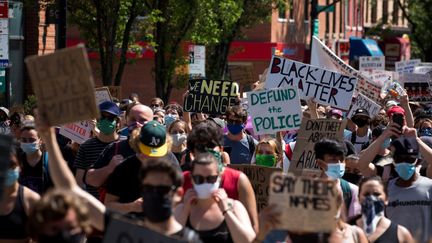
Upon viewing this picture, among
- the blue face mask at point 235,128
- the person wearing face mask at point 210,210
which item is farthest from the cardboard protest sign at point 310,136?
the person wearing face mask at point 210,210

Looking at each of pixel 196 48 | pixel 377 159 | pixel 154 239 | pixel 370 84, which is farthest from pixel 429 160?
pixel 196 48

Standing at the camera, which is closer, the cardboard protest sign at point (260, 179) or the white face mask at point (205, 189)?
the white face mask at point (205, 189)

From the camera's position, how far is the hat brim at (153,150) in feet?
27.5

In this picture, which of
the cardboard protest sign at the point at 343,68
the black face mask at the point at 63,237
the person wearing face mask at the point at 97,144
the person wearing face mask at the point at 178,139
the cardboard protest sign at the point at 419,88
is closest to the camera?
the black face mask at the point at 63,237

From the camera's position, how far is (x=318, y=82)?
15.0 meters

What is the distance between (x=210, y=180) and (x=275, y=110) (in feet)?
19.2

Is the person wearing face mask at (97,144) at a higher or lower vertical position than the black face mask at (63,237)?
lower

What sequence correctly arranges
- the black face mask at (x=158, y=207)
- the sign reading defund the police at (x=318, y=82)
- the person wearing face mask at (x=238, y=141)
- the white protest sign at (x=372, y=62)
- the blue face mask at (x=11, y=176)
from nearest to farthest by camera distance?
the black face mask at (x=158, y=207), the blue face mask at (x=11, y=176), the person wearing face mask at (x=238, y=141), the sign reading defund the police at (x=318, y=82), the white protest sign at (x=372, y=62)

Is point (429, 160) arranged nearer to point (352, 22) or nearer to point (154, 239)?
point (154, 239)

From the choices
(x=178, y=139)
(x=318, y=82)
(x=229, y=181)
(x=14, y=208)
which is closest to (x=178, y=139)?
(x=178, y=139)

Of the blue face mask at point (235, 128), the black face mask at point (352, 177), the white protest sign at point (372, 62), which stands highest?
the blue face mask at point (235, 128)

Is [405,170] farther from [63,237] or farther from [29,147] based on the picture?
[63,237]

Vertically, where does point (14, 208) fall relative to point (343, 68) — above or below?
below

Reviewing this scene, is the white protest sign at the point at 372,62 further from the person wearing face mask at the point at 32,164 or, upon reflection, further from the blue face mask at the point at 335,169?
the blue face mask at the point at 335,169
